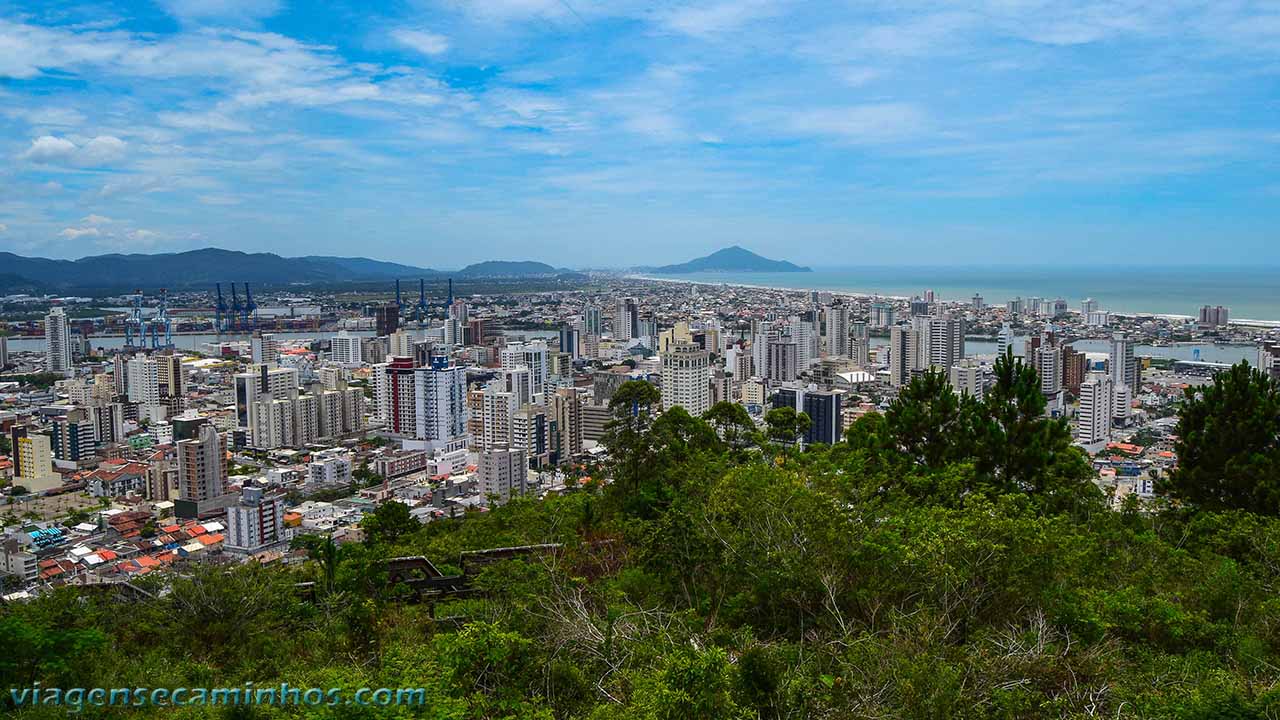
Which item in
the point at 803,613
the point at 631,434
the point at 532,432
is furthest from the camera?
the point at 532,432

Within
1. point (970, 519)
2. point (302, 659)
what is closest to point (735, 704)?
point (970, 519)

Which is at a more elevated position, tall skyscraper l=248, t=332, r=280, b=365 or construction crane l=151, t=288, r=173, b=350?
construction crane l=151, t=288, r=173, b=350

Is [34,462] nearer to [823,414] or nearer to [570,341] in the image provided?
[823,414]

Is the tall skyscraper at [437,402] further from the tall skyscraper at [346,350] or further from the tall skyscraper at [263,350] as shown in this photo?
the tall skyscraper at [346,350]

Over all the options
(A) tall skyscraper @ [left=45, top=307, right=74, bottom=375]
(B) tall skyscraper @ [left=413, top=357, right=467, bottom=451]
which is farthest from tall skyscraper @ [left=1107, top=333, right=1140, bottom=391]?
(A) tall skyscraper @ [left=45, top=307, right=74, bottom=375]

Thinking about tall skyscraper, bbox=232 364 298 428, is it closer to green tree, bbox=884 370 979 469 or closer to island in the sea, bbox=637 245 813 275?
green tree, bbox=884 370 979 469

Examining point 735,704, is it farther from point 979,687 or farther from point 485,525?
point 485,525

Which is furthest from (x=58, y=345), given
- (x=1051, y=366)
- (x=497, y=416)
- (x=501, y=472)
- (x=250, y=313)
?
(x=1051, y=366)
